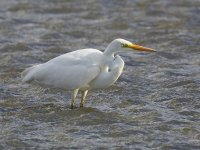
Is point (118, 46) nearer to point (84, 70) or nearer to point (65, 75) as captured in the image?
point (84, 70)

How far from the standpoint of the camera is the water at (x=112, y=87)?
9.04 m

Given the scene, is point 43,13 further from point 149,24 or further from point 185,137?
point 185,137

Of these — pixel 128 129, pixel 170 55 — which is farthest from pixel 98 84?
pixel 170 55

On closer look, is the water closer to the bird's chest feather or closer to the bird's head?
the bird's chest feather

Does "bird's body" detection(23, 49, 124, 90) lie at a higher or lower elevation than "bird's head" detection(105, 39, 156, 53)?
lower

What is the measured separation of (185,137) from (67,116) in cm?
173

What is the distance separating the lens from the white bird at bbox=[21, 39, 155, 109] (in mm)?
9703

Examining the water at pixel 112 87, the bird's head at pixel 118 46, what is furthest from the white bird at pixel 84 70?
the water at pixel 112 87

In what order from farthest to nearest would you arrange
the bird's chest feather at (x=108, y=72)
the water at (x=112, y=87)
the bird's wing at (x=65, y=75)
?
the bird's chest feather at (x=108, y=72) → the bird's wing at (x=65, y=75) → the water at (x=112, y=87)

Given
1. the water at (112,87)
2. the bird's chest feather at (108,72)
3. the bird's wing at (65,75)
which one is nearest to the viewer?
the water at (112,87)

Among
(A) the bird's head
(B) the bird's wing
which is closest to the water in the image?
(B) the bird's wing

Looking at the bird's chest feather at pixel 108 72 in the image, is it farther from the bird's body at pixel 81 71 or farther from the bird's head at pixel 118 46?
the bird's head at pixel 118 46

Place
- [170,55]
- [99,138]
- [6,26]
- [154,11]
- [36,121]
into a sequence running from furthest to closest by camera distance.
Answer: [154,11], [6,26], [170,55], [36,121], [99,138]

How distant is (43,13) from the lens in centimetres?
1574
